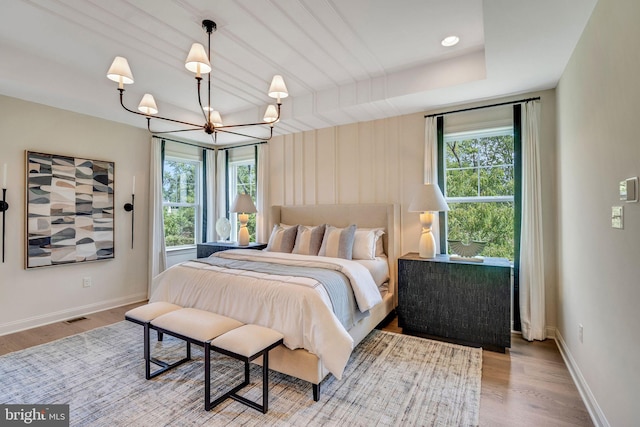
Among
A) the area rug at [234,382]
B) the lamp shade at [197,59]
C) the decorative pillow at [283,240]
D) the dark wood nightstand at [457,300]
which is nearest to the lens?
the area rug at [234,382]

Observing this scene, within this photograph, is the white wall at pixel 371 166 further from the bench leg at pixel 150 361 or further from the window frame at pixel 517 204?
the bench leg at pixel 150 361

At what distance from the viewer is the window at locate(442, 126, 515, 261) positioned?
3400mm

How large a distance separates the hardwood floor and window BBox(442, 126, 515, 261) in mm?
1065

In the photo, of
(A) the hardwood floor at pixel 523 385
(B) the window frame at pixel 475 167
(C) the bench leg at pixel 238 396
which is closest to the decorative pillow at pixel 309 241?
(B) the window frame at pixel 475 167

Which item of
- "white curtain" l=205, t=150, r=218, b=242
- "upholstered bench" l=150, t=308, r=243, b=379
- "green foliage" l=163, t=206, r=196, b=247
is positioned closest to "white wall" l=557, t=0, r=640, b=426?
"upholstered bench" l=150, t=308, r=243, b=379

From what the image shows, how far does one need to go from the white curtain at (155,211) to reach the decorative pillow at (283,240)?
178 centimetres

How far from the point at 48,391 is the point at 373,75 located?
3.90 m

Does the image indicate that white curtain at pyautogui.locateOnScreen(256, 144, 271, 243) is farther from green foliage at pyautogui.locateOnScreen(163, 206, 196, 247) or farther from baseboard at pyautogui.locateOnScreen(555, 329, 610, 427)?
baseboard at pyautogui.locateOnScreen(555, 329, 610, 427)

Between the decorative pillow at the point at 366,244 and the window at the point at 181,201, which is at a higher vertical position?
the window at the point at 181,201

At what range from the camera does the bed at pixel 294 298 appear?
6.95 ft

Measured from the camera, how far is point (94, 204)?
3953 mm

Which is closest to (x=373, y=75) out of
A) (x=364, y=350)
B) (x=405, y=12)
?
(x=405, y=12)

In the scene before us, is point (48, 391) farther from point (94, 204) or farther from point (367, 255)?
point (367, 255)

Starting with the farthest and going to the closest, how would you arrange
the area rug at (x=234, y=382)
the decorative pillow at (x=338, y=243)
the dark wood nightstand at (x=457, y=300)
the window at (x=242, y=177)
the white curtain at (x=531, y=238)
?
the window at (x=242, y=177) < the decorative pillow at (x=338, y=243) < the white curtain at (x=531, y=238) < the dark wood nightstand at (x=457, y=300) < the area rug at (x=234, y=382)
